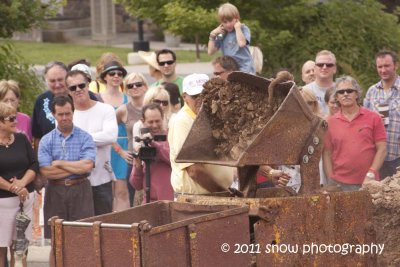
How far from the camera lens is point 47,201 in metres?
11.4

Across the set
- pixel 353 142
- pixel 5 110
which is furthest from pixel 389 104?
pixel 5 110

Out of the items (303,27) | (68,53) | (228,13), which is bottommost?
(68,53)

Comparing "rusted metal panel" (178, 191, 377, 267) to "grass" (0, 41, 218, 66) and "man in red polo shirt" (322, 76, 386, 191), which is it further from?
"grass" (0, 41, 218, 66)

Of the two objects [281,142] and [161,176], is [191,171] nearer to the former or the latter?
[281,142]

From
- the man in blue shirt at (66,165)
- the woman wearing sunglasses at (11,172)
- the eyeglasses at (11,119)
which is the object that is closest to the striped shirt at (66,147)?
the man in blue shirt at (66,165)

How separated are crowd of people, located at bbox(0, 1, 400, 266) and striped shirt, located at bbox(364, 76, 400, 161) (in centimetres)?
1

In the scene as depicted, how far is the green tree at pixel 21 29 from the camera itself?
52.0 feet

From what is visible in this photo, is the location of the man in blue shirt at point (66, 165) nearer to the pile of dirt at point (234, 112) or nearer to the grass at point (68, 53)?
the pile of dirt at point (234, 112)

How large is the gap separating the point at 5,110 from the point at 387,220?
12.5 feet

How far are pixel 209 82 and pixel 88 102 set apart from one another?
3050 millimetres

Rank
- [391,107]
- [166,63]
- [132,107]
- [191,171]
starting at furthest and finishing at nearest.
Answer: [166,63]
[132,107]
[391,107]
[191,171]

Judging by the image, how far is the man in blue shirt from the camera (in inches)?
446

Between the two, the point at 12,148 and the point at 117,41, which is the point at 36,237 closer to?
the point at 12,148

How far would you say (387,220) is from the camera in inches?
380
